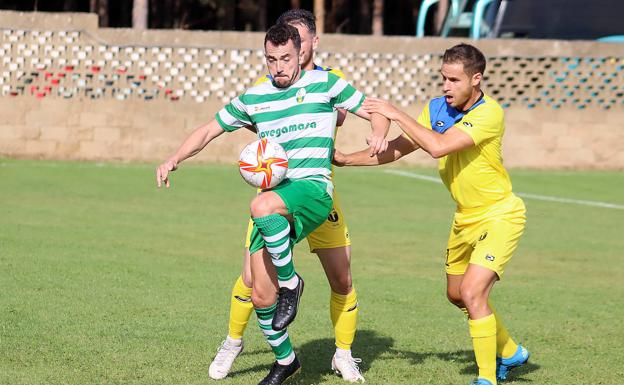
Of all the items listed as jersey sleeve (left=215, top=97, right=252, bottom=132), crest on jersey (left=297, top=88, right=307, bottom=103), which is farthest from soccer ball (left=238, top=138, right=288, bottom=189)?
jersey sleeve (left=215, top=97, right=252, bottom=132)

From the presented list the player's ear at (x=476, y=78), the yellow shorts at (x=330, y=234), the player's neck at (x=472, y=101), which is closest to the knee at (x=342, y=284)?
the yellow shorts at (x=330, y=234)

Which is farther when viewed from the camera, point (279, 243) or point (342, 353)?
point (342, 353)

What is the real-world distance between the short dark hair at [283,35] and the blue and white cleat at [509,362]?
7.09 feet

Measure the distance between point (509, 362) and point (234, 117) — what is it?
2.10 meters

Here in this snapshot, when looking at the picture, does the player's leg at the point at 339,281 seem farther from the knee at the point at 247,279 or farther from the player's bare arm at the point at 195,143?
the player's bare arm at the point at 195,143

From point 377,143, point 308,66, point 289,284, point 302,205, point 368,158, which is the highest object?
point 308,66

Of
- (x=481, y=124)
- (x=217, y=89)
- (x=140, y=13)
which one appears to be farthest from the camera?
(x=140, y=13)

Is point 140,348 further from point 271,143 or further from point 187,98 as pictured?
point 187,98

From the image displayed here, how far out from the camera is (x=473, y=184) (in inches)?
248

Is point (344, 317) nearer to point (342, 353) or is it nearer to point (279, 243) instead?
point (342, 353)

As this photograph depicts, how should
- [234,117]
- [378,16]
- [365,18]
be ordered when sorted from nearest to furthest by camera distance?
[234,117]
[378,16]
[365,18]

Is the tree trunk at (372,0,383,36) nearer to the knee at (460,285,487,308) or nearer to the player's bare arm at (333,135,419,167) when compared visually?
the player's bare arm at (333,135,419,167)

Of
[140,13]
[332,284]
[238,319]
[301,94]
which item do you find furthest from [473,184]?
[140,13]

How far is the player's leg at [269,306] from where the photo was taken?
589 centimetres
